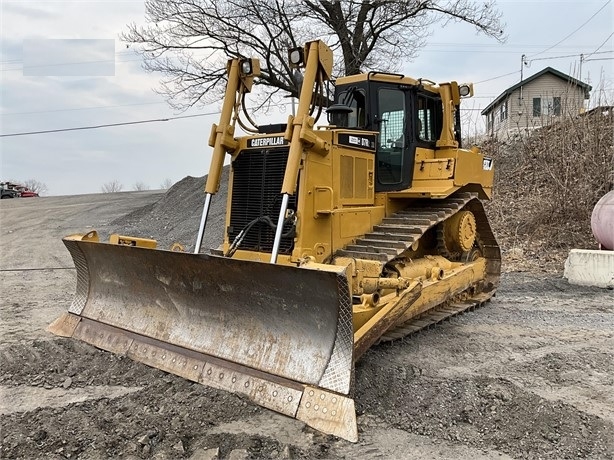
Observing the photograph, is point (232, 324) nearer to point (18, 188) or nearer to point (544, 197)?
point (544, 197)

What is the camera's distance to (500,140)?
1628cm

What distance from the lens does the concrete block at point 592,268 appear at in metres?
8.25

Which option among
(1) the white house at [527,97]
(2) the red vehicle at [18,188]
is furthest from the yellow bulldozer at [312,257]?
(2) the red vehicle at [18,188]

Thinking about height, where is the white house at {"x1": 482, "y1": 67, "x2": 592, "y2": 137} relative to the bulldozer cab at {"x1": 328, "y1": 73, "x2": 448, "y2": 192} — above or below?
above

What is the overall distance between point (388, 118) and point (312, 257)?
7.34 ft

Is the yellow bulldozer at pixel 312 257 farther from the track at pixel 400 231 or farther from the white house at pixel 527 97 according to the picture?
the white house at pixel 527 97

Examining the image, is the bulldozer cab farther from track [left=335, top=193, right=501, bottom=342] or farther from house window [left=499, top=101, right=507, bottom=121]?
house window [left=499, top=101, right=507, bottom=121]

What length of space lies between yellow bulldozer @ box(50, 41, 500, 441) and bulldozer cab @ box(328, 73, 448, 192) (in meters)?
0.01

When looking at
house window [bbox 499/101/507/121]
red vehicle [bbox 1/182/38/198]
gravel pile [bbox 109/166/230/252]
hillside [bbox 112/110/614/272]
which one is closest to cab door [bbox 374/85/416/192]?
hillside [bbox 112/110/614/272]

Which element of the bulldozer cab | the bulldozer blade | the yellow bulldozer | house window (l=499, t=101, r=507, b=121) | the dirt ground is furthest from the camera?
house window (l=499, t=101, r=507, b=121)

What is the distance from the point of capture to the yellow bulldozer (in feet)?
12.5

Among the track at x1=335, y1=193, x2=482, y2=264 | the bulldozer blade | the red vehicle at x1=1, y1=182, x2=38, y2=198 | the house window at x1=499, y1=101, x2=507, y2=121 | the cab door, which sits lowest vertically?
the bulldozer blade

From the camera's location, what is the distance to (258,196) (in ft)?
17.7

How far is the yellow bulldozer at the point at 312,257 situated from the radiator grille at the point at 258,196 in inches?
0.6
